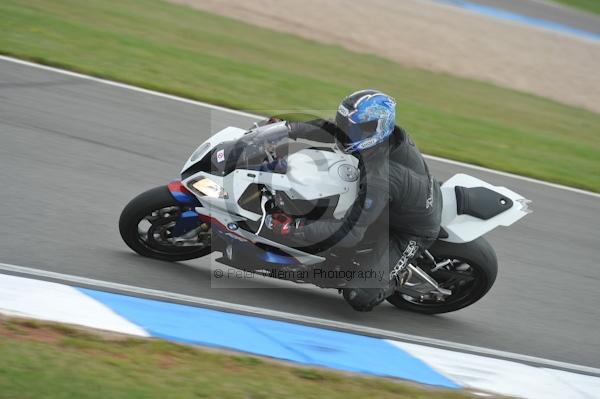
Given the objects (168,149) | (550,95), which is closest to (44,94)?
(168,149)

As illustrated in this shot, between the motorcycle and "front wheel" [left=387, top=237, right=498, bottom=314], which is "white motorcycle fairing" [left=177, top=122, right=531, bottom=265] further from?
"front wheel" [left=387, top=237, right=498, bottom=314]

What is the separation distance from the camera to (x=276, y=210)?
18.7ft

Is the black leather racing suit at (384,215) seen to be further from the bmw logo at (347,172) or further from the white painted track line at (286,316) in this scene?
the white painted track line at (286,316)

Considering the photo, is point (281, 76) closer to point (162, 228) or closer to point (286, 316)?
point (162, 228)

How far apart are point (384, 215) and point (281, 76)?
22.9ft

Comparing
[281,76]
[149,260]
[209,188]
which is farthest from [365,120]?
[281,76]

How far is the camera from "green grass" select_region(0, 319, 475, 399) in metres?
4.08

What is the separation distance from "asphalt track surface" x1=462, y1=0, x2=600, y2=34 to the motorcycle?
19.4 meters

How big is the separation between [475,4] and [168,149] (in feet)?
57.2

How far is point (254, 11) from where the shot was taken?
55.9 ft

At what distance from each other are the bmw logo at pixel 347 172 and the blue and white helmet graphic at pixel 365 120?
18cm

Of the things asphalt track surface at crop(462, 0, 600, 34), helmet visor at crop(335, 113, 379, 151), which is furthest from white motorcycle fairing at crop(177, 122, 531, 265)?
asphalt track surface at crop(462, 0, 600, 34)

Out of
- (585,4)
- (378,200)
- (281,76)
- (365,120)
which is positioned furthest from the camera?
(585,4)

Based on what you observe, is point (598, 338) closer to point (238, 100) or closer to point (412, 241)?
point (412, 241)
